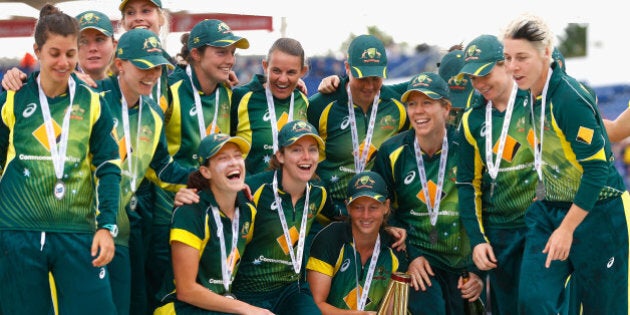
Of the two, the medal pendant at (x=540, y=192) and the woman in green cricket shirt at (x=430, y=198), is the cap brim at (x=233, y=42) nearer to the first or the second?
the woman in green cricket shirt at (x=430, y=198)

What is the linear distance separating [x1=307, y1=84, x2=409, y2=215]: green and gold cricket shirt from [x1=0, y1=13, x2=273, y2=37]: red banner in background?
20.1 feet

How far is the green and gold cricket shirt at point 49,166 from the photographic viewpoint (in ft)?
17.6

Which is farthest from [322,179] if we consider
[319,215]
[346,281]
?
[346,281]

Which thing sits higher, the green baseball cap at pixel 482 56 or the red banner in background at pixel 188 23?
the red banner in background at pixel 188 23

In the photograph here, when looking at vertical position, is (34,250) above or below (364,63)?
below

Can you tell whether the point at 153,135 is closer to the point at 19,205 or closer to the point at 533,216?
the point at 19,205

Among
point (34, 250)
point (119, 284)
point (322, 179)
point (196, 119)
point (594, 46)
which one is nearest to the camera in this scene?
point (34, 250)

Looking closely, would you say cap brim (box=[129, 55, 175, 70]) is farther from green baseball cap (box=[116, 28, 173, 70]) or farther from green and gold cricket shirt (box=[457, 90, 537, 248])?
green and gold cricket shirt (box=[457, 90, 537, 248])

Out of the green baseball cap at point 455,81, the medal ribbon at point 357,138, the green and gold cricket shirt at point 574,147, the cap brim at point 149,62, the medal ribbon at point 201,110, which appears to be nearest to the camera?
the green and gold cricket shirt at point 574,147

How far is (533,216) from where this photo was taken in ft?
19.4

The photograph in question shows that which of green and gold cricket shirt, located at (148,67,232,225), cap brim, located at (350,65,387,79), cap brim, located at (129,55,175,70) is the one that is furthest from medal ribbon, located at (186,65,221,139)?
cap brim, located at (350,65,387,79)

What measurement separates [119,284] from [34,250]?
70 cm

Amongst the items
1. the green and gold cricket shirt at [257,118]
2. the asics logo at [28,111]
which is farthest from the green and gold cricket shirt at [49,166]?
the green and gold cricket shirt at [257,118]

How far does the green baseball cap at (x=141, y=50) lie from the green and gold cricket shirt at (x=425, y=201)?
1.72m
